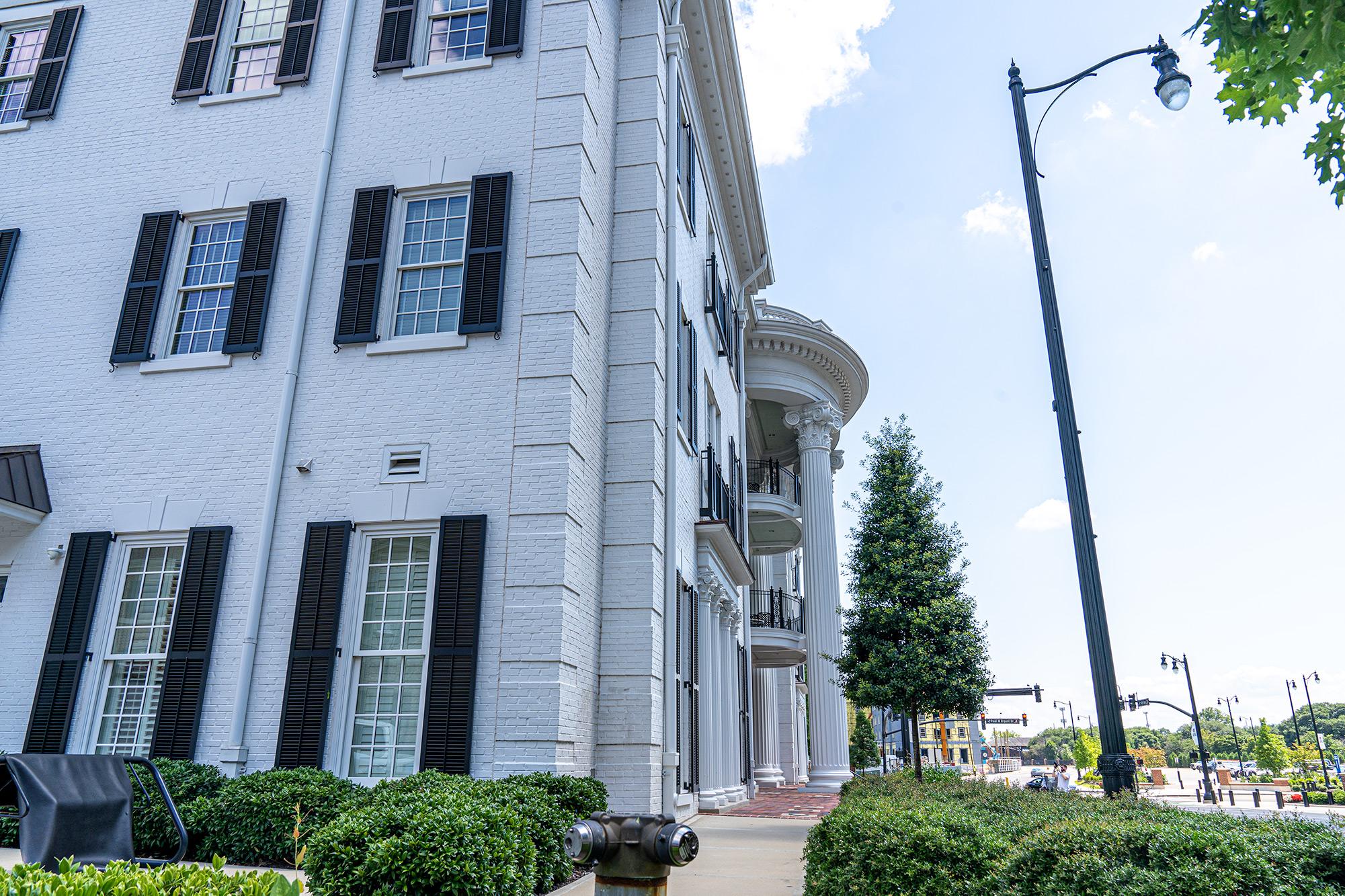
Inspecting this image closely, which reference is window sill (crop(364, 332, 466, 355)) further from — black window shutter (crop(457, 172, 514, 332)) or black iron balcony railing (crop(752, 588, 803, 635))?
black iron balcony railing (crop(752, 588, 803, 635))

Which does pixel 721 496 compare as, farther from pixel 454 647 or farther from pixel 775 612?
pixel 775 612

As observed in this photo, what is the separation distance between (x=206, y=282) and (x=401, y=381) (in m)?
3.76

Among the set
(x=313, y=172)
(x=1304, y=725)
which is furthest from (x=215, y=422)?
(x=1304, y=725)

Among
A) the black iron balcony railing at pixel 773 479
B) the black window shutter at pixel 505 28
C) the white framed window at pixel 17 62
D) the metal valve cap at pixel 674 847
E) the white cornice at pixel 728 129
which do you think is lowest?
the metal valve cap at pixel 674 847

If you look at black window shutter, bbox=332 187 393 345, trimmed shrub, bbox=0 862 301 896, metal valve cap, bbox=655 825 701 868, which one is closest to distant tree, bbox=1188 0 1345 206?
metal valve cap, bbox=655 825 701 868

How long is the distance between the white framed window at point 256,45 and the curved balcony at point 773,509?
16.6 metres

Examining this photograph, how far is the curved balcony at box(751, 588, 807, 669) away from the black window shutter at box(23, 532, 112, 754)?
17830 millimetres

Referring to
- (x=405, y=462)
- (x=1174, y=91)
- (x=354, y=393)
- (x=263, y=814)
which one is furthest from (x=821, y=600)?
(x=263, y=814)

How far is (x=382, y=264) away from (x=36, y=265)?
5.74m

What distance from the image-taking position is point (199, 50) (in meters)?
14.1

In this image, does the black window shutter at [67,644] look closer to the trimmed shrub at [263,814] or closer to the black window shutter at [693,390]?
the trimmed shrub at [263,814]

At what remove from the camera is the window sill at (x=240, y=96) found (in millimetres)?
13602

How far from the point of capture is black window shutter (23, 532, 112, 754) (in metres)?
10.6

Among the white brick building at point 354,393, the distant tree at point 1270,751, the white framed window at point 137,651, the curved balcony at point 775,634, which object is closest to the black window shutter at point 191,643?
the white brick building at point 354,393
